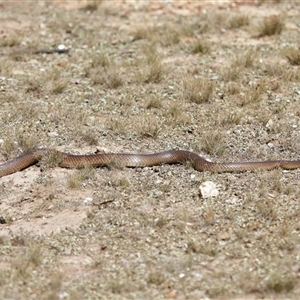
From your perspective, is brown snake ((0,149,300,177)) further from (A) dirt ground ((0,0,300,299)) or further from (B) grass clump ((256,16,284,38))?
(B) grass clump ((256,16,284,38))

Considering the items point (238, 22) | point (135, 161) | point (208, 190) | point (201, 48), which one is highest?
point (208, 190)

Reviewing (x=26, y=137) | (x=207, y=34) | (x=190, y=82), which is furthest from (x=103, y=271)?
(x=207, y=34)

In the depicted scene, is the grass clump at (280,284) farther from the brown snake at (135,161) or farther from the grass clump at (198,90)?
the grass clump at (198,90)

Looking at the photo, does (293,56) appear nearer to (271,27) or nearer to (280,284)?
(271,27)

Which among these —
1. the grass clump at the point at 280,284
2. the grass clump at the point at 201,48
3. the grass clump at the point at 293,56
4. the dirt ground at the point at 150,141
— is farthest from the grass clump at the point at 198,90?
the grass clump at the point at 280,284

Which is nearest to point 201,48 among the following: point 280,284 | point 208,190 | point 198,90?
point 198,90

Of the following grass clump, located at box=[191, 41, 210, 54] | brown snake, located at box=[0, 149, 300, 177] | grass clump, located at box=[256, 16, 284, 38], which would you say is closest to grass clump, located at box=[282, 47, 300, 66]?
grass clump, located at box=[256, 16, 284, 38]

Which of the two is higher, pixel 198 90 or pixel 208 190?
pixel 208 190
